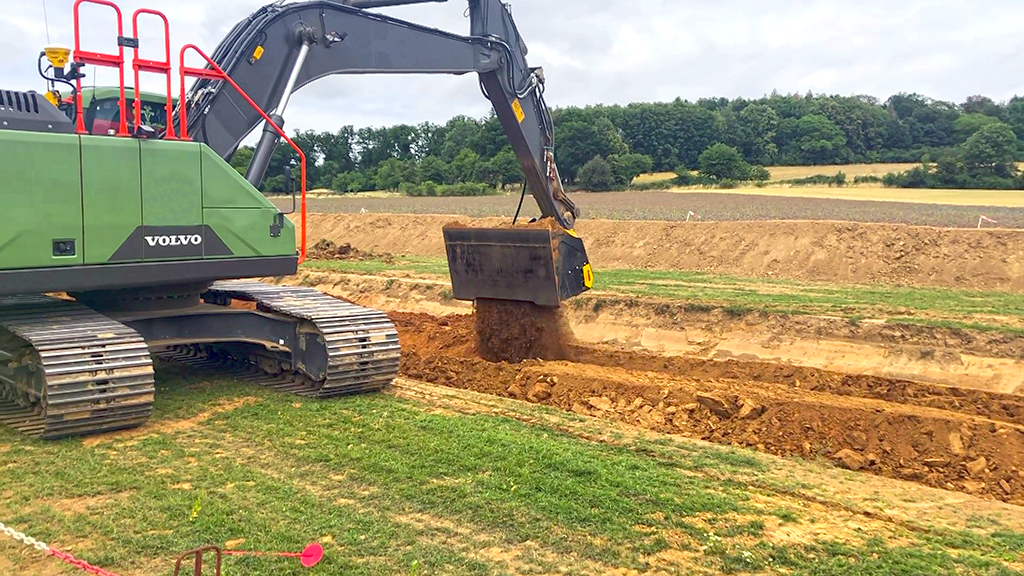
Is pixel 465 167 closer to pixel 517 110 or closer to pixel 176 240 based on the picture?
pixel 517 110

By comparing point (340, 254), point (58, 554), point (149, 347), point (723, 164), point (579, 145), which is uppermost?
point (579, 145)

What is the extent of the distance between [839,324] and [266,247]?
7.98 meters

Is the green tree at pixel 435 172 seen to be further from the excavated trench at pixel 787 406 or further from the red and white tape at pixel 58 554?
the red and white tape at pixel 58 554

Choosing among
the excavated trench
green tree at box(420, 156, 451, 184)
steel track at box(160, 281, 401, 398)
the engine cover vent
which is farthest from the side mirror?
green tree at box(420, 156, 451, 184)

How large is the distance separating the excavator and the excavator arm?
2cm

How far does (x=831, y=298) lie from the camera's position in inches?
543

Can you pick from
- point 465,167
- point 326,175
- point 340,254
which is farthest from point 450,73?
point 326,175

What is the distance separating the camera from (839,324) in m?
11.7

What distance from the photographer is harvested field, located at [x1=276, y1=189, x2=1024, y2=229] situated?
79.8 feet

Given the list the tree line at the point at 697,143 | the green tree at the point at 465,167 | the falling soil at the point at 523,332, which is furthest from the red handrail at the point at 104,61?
the green tree at the point at 465,167

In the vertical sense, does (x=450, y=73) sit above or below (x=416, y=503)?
above

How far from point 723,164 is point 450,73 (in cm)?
5006

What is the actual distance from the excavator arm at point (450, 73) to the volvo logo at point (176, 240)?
0.85 m

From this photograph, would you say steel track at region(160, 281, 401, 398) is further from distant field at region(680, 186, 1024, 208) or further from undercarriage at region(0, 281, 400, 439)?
distant field at region(680, 186, 1024, 208)
